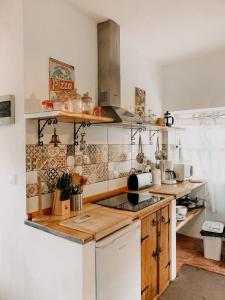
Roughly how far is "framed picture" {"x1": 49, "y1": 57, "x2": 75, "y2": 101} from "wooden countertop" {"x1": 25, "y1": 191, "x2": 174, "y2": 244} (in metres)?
0.85

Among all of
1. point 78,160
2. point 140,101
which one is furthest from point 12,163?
point 140,101

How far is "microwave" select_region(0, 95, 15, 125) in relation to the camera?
1604 millimetres

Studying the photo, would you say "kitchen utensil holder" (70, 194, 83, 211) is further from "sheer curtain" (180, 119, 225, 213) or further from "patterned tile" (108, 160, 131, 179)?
"sheer curtain" (180, 119, 225, 213)

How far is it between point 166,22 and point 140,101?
2.93ft

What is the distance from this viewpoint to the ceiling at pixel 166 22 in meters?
1.86

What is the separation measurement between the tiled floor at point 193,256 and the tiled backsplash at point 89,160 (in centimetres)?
119

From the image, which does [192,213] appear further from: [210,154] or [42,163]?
[42,163]

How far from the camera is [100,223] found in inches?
57.2

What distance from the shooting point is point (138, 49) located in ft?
8.99

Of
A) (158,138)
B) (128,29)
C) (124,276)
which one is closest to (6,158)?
(124,276)

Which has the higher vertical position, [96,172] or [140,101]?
[140,101]

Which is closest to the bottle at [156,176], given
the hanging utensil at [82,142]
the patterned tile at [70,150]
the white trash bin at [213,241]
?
the white trash bin at [213,241]

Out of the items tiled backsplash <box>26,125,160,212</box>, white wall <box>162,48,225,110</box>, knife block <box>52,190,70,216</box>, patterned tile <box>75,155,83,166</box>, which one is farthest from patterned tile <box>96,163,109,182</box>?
white wall <box>162,48,225,110</box>

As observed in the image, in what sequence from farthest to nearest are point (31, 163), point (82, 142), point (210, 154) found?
point (210, 154) < point (82, 142) < point (31, 163)
